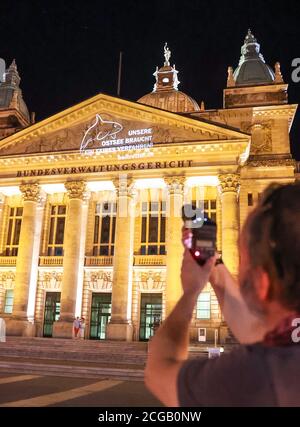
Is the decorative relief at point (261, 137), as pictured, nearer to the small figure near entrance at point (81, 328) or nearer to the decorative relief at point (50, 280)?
the decorative relief at point (50, 280)

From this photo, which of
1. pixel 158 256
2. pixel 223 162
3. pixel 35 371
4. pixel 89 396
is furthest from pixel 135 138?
pixel 89 396

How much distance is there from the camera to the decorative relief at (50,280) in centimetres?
2955

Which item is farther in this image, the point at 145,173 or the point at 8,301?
the point at 8,301

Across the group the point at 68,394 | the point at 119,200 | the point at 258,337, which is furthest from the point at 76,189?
the point at 258,337

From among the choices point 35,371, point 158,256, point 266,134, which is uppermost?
point 266,134

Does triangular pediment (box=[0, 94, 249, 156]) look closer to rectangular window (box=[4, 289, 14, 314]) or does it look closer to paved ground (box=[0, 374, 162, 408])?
rectangular window (box=[4, 289, 14, 314])

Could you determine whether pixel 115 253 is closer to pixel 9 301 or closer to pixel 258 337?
pixel 9 301

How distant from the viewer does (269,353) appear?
1390 mm

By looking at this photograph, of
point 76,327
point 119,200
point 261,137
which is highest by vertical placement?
point 261,137

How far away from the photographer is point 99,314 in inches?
1134

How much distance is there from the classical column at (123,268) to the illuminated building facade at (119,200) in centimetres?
7

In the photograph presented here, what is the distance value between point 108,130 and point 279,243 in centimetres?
2811

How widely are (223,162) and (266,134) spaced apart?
670cm

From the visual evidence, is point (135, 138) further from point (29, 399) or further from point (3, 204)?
point (29, 399)
